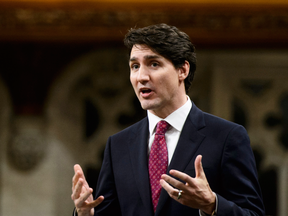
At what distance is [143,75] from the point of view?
1.66 m

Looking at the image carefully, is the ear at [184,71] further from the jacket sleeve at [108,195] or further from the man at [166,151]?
the jacket sleeve at [108,195]

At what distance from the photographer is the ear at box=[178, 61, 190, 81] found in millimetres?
1761

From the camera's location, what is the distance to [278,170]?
4.52 metres

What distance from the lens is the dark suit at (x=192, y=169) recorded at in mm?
1515

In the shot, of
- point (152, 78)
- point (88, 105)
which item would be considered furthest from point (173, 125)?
point (88, 105)

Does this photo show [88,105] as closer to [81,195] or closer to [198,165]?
[81,195]

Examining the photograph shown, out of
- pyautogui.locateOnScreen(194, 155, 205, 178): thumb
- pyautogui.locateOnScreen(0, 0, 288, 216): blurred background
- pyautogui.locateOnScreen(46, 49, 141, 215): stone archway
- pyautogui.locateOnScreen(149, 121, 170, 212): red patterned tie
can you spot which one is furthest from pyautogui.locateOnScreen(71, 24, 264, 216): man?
pyautogui.locateOnScreen(46, 49, 141, 215): stone archway

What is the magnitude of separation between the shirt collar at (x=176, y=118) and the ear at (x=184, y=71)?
0.41ft

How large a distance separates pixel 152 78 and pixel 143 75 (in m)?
0.04

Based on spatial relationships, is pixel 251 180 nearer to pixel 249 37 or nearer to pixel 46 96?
pixel 249 37

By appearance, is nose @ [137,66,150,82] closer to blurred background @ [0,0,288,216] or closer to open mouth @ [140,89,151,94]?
open mouth @ [140,89,151,94]

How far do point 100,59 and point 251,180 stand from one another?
3.52 meters

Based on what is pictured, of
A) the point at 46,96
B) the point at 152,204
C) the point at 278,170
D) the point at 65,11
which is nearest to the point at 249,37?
the point at 278,170

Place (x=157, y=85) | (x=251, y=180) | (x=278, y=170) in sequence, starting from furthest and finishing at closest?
1. (x=278, y=170)
2. (x=157, y=85)
3. (x=251, y=180)
